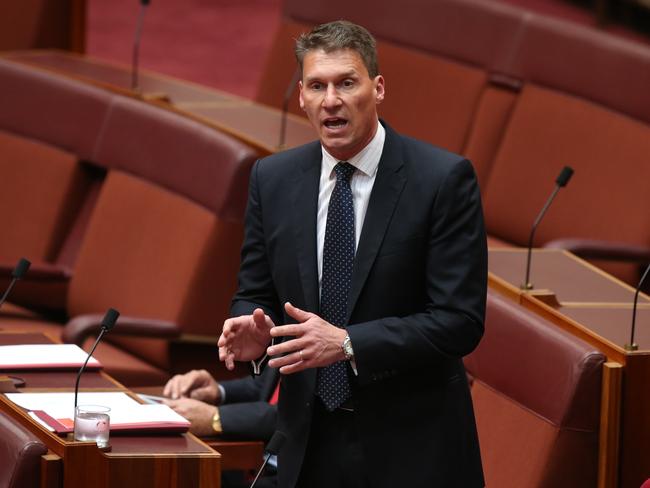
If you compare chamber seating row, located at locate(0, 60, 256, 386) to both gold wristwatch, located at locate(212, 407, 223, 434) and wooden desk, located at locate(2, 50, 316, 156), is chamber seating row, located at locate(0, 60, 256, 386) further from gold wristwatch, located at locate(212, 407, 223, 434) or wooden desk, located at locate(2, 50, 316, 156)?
gold wristwatch, located at locate(212, 407, 223, 434)

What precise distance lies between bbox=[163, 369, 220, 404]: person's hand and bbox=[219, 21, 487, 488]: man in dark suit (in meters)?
0.45

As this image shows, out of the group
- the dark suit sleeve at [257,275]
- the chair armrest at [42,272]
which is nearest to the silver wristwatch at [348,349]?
the dark suit sleeve at [257,275]

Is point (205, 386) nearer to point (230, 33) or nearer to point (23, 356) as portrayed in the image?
point (23, 356)

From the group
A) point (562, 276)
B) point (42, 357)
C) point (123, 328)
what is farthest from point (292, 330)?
point (123, 328)

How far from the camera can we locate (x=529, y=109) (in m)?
Answer: 2.14

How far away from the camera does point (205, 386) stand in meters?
1.54

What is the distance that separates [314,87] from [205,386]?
1.87 ft

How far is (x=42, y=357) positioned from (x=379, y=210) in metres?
0.46

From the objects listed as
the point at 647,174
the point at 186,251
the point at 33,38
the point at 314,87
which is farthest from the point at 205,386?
the point at 33,38

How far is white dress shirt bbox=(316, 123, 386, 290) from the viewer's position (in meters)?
1.07

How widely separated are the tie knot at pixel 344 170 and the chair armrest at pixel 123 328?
29.0 inches

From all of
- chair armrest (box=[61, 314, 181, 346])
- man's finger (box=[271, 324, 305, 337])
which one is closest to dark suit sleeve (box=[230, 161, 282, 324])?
man's finger (box=[271, 324, 305, 337])

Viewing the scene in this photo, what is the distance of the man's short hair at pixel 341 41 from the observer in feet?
3.42

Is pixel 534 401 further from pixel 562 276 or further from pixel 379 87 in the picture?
pixel 379 87
